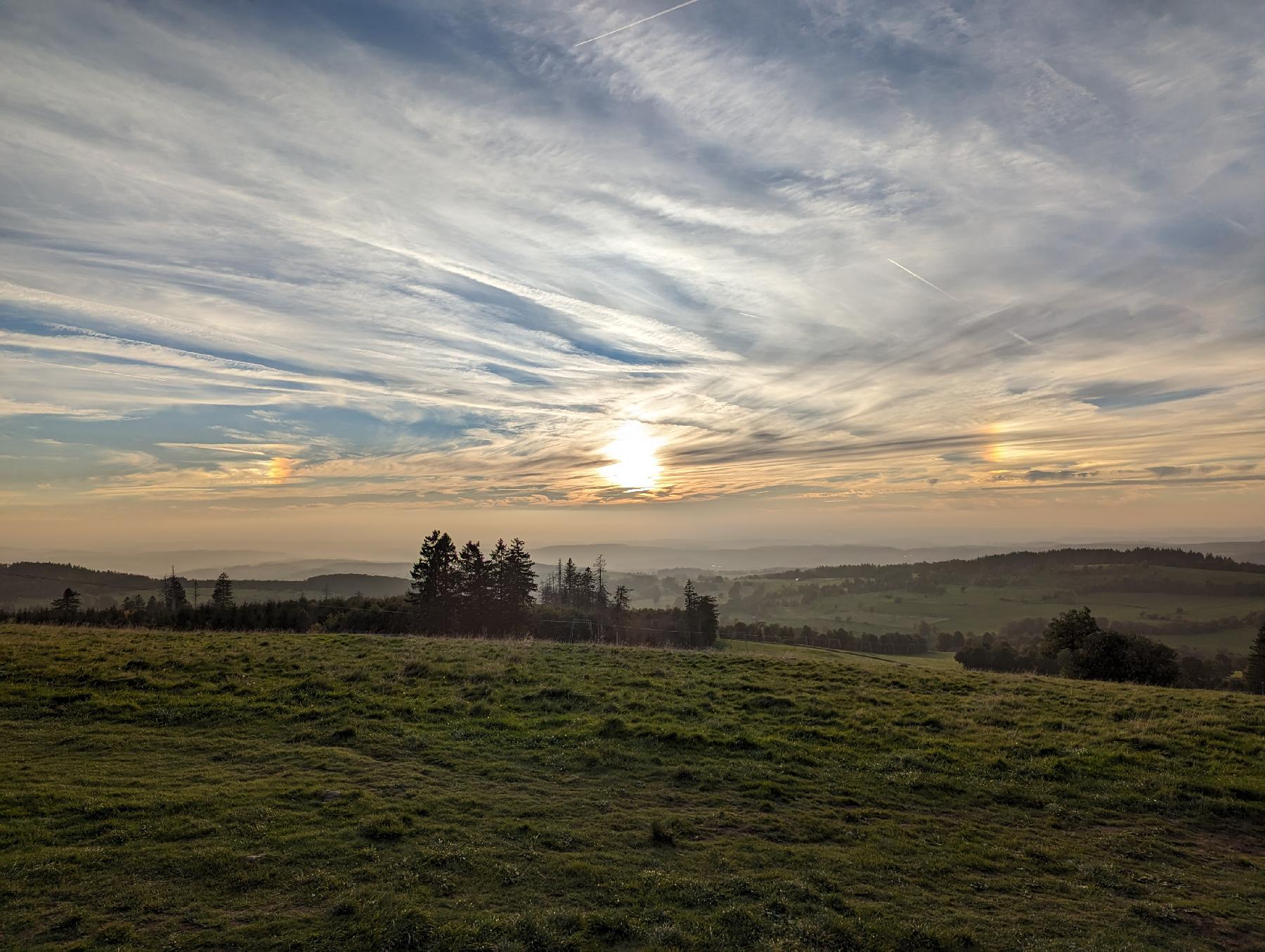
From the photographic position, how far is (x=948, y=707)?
21.6 metres

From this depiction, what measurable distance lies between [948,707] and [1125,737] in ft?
16.6

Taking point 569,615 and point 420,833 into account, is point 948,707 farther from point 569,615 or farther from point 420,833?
point 569,615

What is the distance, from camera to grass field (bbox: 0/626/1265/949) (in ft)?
28.5

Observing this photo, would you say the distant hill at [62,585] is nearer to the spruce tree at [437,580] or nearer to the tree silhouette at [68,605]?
the tree silhouette at [68,605]

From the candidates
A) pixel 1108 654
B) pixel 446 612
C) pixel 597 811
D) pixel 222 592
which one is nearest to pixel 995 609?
pixel 1108 654

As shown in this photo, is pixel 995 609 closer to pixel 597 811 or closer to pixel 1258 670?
pixel 1258 670

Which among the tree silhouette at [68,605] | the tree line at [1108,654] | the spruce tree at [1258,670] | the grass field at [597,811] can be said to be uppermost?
the tree silhouette at [68,605]

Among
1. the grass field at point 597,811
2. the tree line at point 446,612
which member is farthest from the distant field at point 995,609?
the grass field at point 597,811

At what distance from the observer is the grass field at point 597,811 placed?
8.68 metres

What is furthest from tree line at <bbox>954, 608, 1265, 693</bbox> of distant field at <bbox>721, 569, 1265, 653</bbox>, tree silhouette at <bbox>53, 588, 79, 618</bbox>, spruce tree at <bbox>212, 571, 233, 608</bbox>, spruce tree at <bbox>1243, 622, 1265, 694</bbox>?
distant field at <bbox>721, 569, 1265, 653</bbox>

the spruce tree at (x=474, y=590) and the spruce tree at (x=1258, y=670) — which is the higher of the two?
the spruce tree at (x=474, y=590)

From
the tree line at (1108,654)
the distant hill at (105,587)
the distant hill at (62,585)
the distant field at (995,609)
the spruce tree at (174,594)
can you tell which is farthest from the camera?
the distant hill at (62,585)

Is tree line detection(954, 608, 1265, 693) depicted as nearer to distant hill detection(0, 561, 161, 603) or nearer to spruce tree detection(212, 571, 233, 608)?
spruce tree detection(212, 571, 233, 608)

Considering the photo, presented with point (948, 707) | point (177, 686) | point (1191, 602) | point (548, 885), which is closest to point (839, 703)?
point (948, 707)
